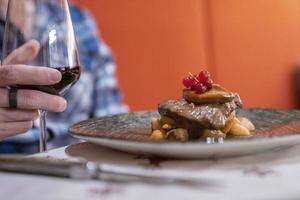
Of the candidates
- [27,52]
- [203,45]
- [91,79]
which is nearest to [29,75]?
[27,52]

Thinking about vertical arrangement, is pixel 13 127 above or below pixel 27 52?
below

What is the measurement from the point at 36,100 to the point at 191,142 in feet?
1.02

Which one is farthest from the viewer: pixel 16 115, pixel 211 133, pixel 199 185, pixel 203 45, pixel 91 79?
pixel 203 45

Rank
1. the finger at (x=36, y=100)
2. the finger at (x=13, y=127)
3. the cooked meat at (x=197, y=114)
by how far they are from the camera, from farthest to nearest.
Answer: the finger at (x=13, y=127), the finger at (x=36, y=100), the cooked meat at (x=197, y=114)

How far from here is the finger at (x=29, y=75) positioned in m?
0.67

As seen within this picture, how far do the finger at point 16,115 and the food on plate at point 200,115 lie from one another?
0.81ft

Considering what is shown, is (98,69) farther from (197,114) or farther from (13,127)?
(197,114)

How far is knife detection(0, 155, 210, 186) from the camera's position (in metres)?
0.46

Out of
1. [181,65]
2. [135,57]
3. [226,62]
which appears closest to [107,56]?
[135,57]

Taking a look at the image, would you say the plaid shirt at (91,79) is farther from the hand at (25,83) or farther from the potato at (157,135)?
the potato at (157,135)

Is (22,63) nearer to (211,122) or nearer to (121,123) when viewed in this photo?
(121,123)

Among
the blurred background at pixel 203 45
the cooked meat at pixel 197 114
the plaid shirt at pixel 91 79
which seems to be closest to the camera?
the cooked meat at pixel 197 114

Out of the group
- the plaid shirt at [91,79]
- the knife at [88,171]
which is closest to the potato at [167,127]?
the knife at [88,171]

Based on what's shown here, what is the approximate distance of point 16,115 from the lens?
2.70 feet
